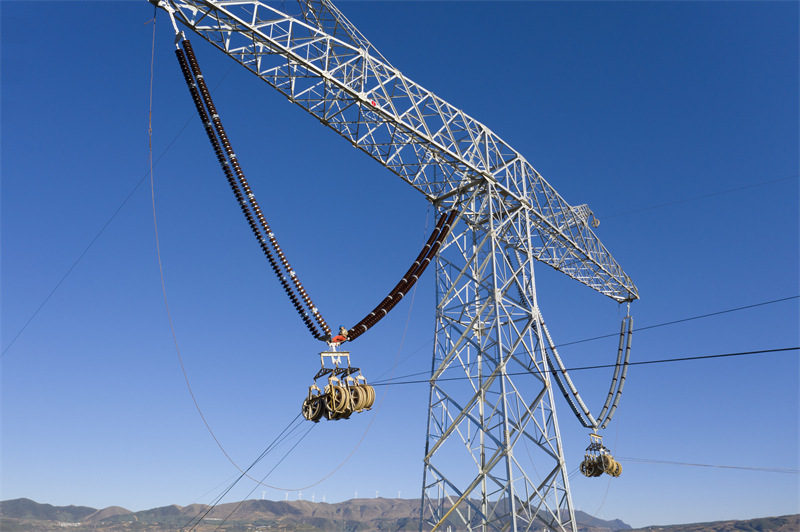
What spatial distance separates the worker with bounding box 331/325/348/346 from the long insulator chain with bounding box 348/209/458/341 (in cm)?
28

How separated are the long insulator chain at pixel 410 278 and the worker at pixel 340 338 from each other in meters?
0.28

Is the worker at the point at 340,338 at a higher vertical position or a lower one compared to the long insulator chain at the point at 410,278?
lower

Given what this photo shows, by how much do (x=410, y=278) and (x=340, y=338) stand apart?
15.6 ft

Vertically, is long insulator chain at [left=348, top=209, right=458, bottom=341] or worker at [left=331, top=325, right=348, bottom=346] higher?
long insulator chain at [left=348, top=209, right=458, bottom=341]

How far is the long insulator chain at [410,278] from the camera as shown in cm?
1959

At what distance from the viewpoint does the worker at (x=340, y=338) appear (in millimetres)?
18031

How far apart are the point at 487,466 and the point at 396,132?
1204 centimetres

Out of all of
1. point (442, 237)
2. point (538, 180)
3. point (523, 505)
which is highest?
point (538, 180)

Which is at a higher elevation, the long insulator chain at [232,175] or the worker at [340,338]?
the long insulator chain at [232,175]

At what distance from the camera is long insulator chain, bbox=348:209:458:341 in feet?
64.3

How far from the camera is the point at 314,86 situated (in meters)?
20.6

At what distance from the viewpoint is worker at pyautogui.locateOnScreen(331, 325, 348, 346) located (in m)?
18.0

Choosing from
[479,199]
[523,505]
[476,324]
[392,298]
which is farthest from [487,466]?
[479,199]

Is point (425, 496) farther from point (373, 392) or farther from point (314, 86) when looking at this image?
point (314, 86)
